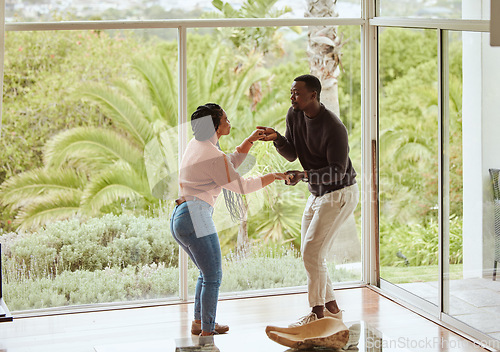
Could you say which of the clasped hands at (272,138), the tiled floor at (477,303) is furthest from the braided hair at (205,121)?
the tiled floor at (477,303)

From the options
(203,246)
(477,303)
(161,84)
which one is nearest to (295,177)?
(203,246)

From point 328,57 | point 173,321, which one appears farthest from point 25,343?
point 328,57

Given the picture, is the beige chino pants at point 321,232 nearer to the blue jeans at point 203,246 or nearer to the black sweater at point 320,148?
the black sweater at point 320,148

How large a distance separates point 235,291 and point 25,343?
1.78 metres

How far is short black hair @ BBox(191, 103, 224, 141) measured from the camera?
4.09 meters

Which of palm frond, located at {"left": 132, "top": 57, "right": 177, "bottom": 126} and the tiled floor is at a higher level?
palm frond, located at {"left": 132, "top": 57, "right": 177, "bottom": 126}

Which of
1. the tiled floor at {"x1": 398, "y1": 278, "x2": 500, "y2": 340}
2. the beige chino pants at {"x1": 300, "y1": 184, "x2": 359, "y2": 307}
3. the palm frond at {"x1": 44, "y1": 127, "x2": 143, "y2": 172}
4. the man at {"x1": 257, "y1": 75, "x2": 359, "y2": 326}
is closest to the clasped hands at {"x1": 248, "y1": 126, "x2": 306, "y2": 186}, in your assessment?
the man at {"x1": 257, "y1": 75, "x2": 359, "y2": 326}

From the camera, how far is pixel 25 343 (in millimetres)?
4363

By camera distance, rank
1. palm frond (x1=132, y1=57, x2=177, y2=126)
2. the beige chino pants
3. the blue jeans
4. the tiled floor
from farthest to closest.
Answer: palm frond (x1=132, y1=57, x2=177, y2=126)
the beige chino pants
the tiled floor
the blue jeans

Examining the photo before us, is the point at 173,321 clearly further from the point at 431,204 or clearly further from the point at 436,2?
the point at 436,2

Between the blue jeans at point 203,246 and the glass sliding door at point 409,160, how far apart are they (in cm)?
174

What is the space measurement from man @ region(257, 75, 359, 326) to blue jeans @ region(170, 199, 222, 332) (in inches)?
26.2

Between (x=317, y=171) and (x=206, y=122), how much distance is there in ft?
2.60

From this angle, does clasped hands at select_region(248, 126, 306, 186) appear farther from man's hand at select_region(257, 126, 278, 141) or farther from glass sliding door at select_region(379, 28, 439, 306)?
glass sliding door at select_region(379, 28, 439, 306)
